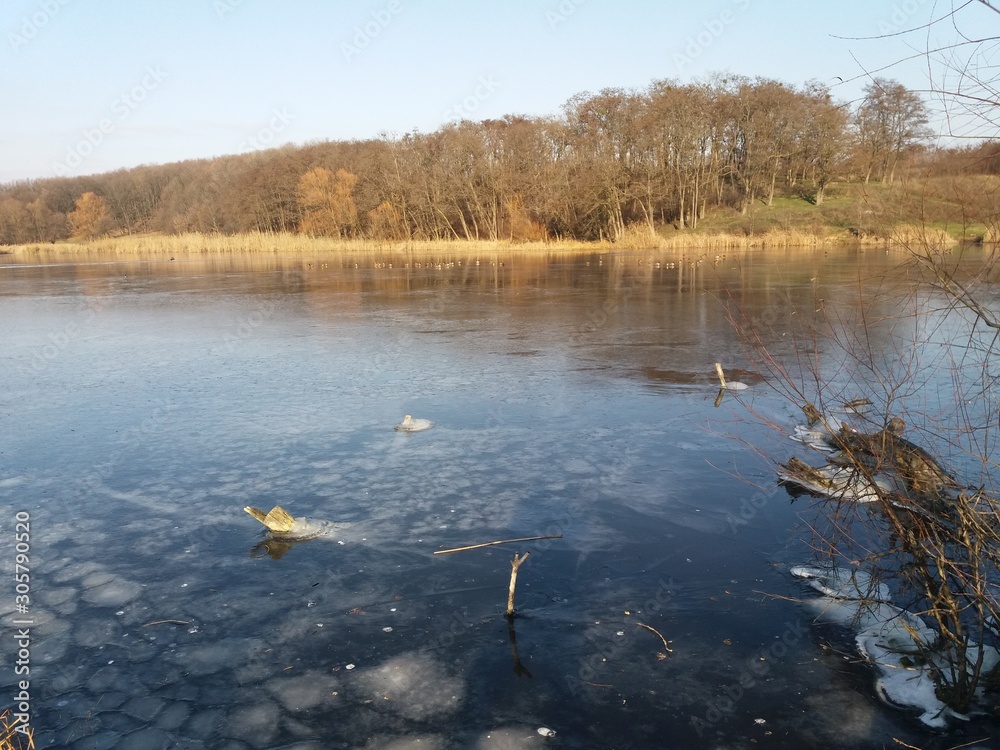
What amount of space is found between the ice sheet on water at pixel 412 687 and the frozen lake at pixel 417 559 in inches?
0.7

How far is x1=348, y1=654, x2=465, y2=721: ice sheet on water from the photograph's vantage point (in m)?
3.71

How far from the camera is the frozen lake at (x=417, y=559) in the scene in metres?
3.66

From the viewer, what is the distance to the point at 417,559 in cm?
527

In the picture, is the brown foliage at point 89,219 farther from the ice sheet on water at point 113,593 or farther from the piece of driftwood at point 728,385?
the ice sheet on water at point 113,593

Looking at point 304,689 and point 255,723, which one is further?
point 304,689

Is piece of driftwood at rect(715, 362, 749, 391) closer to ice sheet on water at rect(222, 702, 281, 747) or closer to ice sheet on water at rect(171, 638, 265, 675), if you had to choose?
ice sheet on water at rect(171, 638, 265, 675)

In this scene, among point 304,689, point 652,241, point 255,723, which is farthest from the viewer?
point 652,241

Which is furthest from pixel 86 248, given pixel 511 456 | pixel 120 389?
pixel 511 456

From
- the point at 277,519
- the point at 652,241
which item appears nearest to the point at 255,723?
→ the point at 277,519

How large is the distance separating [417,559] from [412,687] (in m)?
1.44

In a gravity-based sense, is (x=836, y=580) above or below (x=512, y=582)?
below

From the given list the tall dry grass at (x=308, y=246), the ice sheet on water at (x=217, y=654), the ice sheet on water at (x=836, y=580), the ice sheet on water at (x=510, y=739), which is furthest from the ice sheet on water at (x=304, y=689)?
the tall dry grass at (x=308, y=246)

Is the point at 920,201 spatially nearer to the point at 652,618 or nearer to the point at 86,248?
the point at 652,618

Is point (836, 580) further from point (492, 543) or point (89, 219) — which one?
point (89, 219)
